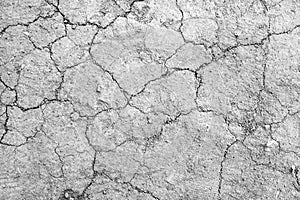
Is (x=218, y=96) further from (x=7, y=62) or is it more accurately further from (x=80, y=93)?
(x=7, y=62)

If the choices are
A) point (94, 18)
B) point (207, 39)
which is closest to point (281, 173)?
point (207, 39)

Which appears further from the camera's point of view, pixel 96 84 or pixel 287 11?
pixel 287 11

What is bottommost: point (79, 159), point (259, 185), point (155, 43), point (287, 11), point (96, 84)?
point (79, 159)

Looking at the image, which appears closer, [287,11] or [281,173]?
[281,173]

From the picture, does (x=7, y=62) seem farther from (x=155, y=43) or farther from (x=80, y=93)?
(x=155, y=43)

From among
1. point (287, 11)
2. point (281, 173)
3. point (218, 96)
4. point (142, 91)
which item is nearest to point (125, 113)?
point (142, 91)

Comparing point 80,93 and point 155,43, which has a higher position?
point 155,43
